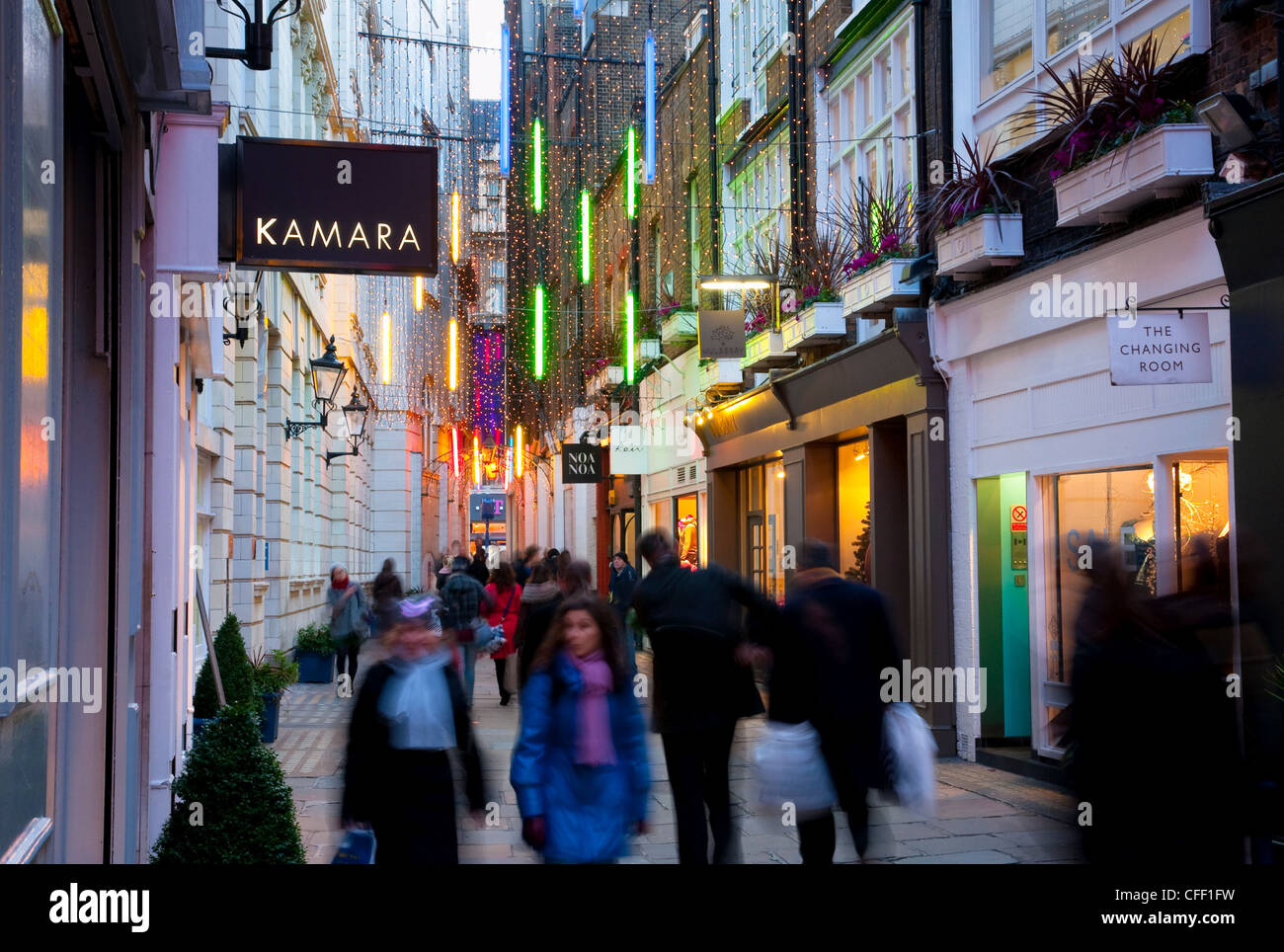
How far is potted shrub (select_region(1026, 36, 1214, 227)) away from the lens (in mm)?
9016

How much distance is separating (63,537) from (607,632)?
8.31ft

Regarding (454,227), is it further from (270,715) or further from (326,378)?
(270,715)

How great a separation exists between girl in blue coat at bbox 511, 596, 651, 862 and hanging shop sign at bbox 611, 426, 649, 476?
21.9 meters

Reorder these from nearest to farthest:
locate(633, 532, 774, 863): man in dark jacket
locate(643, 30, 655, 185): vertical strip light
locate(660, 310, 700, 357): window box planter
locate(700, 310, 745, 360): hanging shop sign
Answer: locate(633, 532, 774, 863): man in dark jacket, locate(700, 310, 745, 360): hanging shop sign, locate(643, 30, 655, 185): vertical strip light, locate(660, 310, 700, 357): window box planter

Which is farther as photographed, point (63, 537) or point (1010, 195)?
point (1010, 195)

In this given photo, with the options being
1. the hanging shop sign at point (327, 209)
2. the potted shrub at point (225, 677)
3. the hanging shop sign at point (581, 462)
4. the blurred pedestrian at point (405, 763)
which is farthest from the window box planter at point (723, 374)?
the blurred pedestrian at point (405, 763)

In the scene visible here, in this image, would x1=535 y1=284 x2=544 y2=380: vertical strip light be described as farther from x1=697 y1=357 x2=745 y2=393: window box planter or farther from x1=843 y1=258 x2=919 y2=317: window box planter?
x1=843 y1=258 x2=919 y2=317: window box planter

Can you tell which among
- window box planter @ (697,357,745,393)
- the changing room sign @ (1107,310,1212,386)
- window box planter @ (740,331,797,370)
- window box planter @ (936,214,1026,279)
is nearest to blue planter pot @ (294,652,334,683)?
window box planter @ (697,357,745,393)

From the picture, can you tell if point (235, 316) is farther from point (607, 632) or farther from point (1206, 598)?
point (1206, 598)

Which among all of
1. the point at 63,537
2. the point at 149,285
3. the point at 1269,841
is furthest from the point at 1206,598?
the point at 149,285

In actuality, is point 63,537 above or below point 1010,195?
below

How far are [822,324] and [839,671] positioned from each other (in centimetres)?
945

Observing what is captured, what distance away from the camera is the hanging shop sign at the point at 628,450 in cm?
2766
